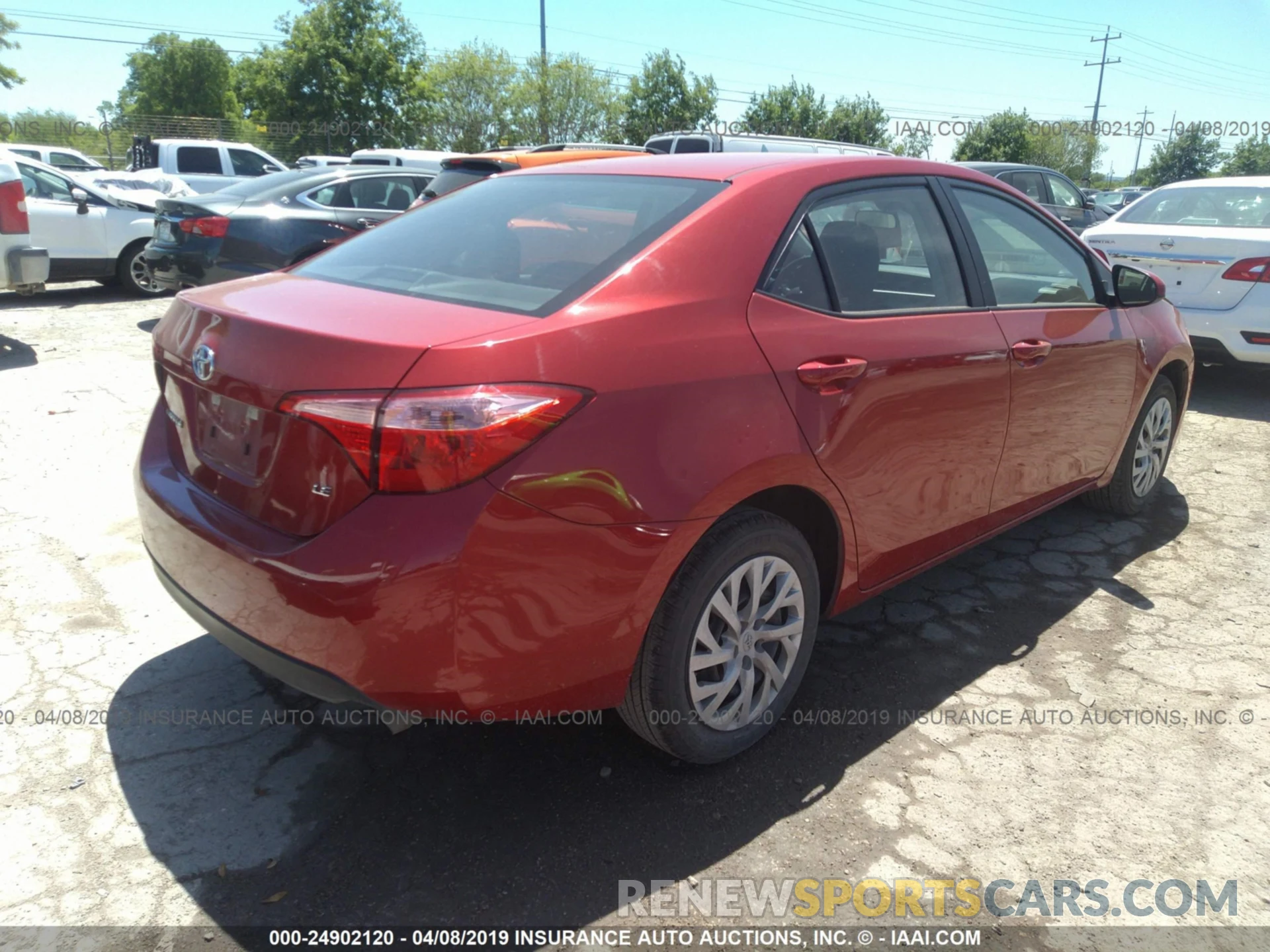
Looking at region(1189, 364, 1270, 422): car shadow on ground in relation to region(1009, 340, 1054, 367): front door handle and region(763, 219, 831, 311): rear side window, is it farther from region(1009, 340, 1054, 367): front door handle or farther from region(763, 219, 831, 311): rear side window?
region(763, 219, 831, 311): rear side window

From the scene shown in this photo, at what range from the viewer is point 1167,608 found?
3.84m

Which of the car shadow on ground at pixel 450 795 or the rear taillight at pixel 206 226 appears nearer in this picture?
the car shadow on ground at pixel 450 795

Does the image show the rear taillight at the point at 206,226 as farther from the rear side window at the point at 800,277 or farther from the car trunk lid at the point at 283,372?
the rear side window at the point at 800,277

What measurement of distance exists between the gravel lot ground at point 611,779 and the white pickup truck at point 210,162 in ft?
50.4

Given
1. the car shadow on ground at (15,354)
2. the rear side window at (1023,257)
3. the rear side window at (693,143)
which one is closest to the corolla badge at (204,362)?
the rear side window at (1023,257)

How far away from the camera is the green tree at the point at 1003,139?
47625mm

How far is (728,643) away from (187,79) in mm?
68058

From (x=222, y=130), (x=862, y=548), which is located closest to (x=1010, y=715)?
(x=862, y=548)

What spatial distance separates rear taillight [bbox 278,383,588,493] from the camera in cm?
194

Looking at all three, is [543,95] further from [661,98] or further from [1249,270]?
[1249,270]

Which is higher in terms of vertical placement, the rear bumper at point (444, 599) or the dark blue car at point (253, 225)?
the dark blue car at point (253, 225)

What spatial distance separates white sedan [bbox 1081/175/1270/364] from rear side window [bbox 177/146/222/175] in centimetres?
1647

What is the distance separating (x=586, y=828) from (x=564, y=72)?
4037 centimetres

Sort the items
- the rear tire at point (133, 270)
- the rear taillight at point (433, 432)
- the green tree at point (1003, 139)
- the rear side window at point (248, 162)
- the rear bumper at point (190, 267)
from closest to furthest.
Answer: the rear taillight at point (433, 432)
the rear bumper at point (190, 267)
the rear tire at point (133, 270)
the rear side window at point (248, 162)
the green tree at point (1003, 139)
